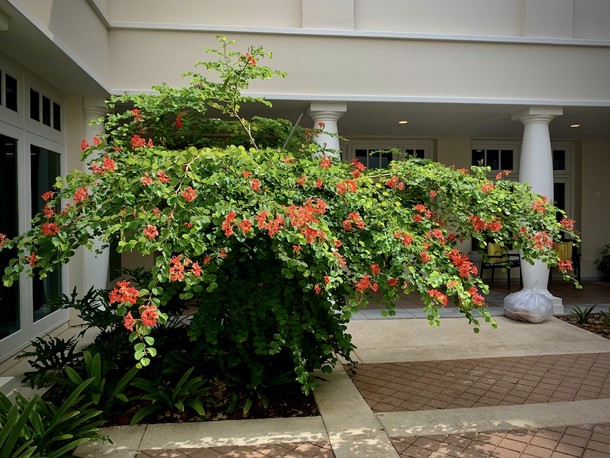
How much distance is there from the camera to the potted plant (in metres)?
10.6

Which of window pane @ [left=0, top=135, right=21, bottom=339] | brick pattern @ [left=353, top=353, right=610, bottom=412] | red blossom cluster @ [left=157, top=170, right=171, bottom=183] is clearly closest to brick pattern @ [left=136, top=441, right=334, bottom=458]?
brick pattern @ [left=353, top=353, right=610, bottom=412]

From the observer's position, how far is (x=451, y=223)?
432 centimetres

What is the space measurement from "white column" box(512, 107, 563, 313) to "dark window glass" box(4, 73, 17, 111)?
6.77m

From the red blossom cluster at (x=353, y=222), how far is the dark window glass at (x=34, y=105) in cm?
423

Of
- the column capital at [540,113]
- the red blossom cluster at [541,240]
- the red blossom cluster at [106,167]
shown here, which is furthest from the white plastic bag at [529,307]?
the red blossom cluster at [106,167]

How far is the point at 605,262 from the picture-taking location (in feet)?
34.9

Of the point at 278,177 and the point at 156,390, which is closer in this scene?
the point at 278,177

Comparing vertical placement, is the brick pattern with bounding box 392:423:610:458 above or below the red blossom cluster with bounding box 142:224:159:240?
below

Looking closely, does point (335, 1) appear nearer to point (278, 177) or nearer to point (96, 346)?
point (278, 177)

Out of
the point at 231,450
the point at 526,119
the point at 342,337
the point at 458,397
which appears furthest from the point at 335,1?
the point at 231,450

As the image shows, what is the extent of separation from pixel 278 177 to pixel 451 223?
1.77 metres

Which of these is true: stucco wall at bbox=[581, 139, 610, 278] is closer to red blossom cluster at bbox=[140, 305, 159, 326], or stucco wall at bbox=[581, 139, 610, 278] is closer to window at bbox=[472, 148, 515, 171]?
window at bbox=[472, 148, 515, 171]

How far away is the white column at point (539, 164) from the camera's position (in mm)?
7312

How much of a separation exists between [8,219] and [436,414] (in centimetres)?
459
